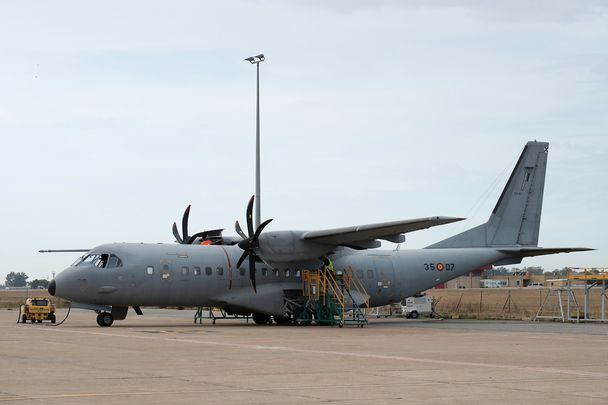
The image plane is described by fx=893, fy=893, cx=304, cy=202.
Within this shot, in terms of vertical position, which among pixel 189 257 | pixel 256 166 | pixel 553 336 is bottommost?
pixel 553 336

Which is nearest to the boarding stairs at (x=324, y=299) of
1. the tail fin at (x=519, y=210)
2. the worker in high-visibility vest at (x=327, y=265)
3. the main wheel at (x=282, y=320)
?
the worker in high-visibility vest at (x=327, y=265)

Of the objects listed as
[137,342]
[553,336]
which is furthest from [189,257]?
[553,336]

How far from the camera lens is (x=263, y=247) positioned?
34.4 m

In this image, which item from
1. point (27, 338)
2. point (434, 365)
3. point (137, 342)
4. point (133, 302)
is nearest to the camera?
point (434, 365)

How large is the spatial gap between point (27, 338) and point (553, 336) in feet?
49.8

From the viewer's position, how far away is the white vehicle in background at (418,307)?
1793 inches

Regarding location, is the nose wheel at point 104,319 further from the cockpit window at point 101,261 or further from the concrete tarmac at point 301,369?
the concrete tarmac at point 301,369

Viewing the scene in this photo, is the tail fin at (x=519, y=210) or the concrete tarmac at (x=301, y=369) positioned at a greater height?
the tail fin at (x=519, y=210)

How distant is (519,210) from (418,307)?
352 inches

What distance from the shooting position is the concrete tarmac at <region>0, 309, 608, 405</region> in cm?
1223

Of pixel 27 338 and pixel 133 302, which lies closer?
pixel 27 338

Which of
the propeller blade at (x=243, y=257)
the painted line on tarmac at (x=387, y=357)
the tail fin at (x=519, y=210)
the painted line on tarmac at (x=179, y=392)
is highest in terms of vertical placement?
the tail fin at (x=519, y=210)

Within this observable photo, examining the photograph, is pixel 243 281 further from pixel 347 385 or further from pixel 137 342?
pixel 347 385

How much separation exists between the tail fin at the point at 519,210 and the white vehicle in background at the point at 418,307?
263 inches
